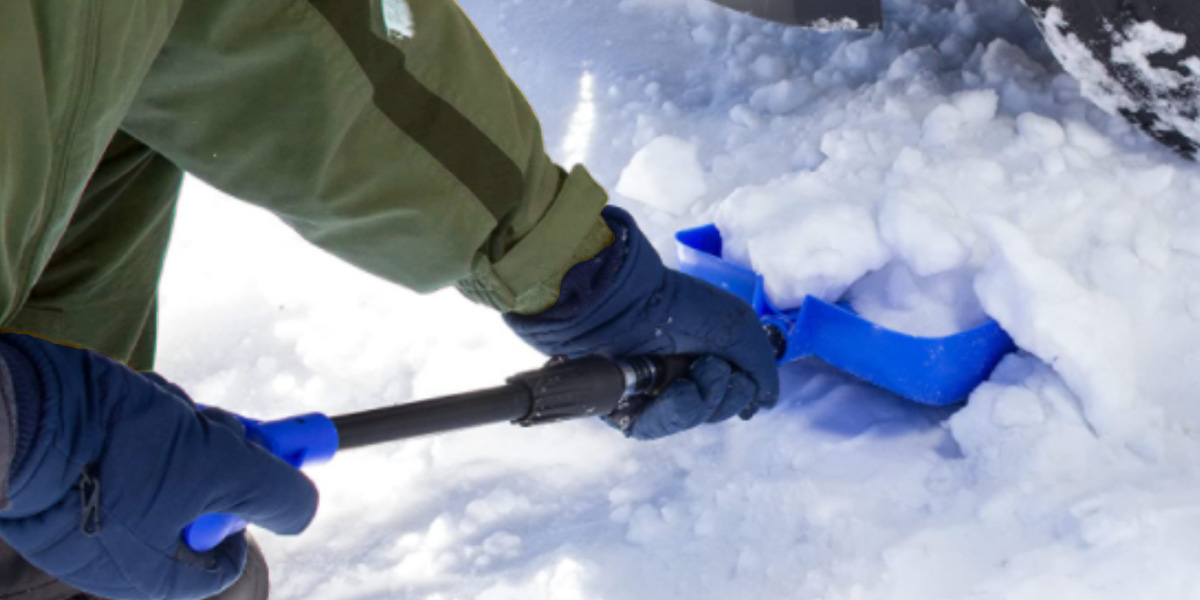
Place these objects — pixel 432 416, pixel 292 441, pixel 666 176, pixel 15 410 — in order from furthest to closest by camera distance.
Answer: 1. pixel 666 176
2. pixel 432 416
3. pixel 292 441
4. pixel 15 410

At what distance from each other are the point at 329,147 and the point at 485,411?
0.33 m

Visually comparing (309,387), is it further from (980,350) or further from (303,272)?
(980,350)

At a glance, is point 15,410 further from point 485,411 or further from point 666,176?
point 666,176

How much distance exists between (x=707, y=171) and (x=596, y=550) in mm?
768

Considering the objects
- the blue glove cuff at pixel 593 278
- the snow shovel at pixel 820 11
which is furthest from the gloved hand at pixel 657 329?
the snow shovel at pixel 820 11

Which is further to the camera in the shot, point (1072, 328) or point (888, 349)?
point (888, 349)

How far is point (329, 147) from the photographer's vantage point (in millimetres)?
1062

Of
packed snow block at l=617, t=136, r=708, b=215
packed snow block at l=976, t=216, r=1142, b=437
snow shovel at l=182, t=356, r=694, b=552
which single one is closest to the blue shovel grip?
snow shovel at l=182, t=356, r=694, b=552

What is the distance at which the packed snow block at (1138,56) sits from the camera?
1372 millimetres

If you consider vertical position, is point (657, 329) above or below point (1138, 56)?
below

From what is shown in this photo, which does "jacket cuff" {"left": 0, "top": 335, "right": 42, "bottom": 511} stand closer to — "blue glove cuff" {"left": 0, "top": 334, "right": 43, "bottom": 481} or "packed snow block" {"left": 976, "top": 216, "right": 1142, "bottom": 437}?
"blue glove cuff" {"left": 0, "top": 334, "right": 43, "bottom": 481}

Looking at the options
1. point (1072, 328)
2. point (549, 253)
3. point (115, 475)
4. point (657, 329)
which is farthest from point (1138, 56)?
point (115, 475)

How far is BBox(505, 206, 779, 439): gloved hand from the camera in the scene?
1.27 m

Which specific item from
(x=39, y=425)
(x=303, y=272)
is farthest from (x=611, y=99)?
(x=39, y=425)
